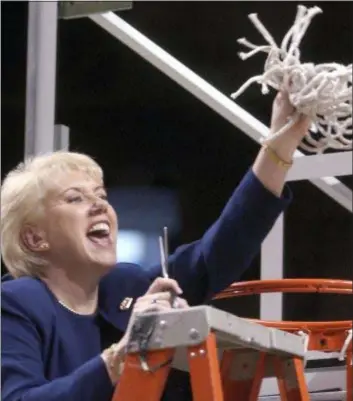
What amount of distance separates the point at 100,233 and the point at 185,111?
5.25ft

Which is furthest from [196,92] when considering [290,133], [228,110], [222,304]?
[290,133]

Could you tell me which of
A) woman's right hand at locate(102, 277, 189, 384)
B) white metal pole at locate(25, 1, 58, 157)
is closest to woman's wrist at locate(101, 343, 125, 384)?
woman's right hand at locate(102, 277, 189, 384)

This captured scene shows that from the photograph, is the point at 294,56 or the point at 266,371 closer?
the point at 294,56

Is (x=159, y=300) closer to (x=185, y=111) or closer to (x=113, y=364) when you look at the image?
(x=113, y=364)

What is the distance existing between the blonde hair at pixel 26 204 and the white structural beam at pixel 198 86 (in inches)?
23.7

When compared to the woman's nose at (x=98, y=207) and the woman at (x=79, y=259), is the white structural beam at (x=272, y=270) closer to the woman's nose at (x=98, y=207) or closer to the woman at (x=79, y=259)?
the woman at (x=79, y=259)

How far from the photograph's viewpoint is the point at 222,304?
9.57 ft

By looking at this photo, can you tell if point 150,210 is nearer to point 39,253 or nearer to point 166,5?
point 166,5

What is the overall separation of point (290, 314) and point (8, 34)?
1.02m

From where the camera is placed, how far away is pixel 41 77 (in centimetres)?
203

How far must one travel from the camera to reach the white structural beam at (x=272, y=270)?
→ 2.28m

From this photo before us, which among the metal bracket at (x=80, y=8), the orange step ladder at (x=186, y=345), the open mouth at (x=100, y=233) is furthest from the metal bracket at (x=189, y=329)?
the metal bracket at (x=80, y=8)

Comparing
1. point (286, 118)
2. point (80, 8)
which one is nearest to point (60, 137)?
point (80, 8)

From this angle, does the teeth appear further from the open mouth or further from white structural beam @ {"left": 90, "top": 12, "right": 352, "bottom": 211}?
white structural beam @ {"left": 90, "top": 12, "right": 352, "bottom": 211}
